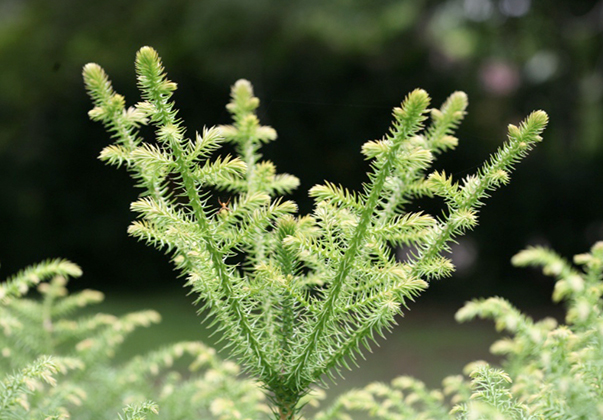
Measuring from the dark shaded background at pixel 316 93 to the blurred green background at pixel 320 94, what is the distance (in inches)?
0.8

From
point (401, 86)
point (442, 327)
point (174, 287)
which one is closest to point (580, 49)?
point (401, 86)

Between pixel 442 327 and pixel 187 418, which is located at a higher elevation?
pixel 442 327

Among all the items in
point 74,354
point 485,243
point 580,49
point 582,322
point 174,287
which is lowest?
point 582,322

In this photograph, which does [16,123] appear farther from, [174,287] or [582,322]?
[582,322]

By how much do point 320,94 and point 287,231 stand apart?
6698mm

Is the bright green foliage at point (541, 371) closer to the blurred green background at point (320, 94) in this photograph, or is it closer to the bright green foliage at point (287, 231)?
the bright green foliage at point (287, 231)

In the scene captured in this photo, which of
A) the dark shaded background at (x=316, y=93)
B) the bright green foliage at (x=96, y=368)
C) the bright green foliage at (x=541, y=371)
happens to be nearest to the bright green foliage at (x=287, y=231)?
the bright green foliage at (x=541, y=371)

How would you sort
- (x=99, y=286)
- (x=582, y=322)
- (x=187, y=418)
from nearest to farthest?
(x=582, y=322)
(x=187, y=418)
(x=99, y=286)

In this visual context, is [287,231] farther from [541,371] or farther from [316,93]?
[316,93]

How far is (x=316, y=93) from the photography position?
7402 mm

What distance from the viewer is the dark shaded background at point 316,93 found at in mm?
6844

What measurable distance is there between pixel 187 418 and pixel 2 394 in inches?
21.1

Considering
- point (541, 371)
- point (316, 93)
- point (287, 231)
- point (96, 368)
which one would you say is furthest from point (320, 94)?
point (287, 231)

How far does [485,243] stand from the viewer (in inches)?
284
